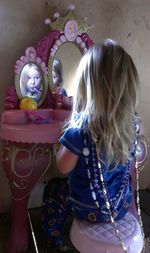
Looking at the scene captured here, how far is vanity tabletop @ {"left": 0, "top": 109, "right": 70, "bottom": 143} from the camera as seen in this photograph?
1285 millimetres

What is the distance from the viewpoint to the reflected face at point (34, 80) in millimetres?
1548

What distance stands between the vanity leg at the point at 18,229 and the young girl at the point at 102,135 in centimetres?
43

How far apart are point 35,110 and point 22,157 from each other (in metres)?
0.26

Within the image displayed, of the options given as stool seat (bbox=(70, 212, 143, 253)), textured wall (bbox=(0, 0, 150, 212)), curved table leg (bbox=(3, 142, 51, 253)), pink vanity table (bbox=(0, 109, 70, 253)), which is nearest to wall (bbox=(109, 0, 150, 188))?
textured wall (bbox=(0, 0, 150, 212))

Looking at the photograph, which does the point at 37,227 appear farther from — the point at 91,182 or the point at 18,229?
the point at 91,182

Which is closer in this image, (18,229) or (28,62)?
(18,229)

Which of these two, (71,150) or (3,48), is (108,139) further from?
(3,48)

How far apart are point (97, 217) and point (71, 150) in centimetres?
24

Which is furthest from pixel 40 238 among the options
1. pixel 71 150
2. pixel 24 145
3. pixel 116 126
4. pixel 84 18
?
pixel 84 18

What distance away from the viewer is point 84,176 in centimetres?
101

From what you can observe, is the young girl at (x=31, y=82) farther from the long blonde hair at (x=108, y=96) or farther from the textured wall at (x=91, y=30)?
the long blonde hair at (x=108, y=96)

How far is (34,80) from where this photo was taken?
157 cm

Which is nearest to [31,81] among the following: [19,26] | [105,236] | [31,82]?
[31,82]

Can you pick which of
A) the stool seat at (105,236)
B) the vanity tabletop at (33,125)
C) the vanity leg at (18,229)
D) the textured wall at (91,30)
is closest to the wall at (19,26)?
the textured wall at (91,30)
